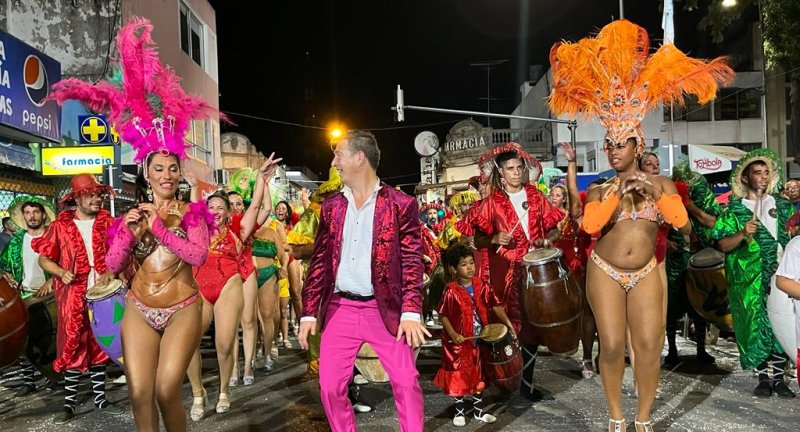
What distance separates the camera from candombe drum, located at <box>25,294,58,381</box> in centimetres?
764

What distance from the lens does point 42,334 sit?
25.5ft

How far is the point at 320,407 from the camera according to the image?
686 centimetres

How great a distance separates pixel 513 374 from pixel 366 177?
259 centimetres

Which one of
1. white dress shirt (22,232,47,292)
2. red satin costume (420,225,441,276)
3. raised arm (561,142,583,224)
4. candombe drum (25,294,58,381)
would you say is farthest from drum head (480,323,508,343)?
white dress shirt (22,232,47,292)

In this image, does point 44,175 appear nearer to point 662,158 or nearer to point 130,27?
point 130,27

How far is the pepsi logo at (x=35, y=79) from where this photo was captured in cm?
1268

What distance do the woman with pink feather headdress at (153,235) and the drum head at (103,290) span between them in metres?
1.71

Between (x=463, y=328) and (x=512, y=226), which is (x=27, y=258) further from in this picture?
(x=512, y=226)

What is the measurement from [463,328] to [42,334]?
4.75 meters

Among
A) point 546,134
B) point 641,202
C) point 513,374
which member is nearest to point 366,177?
point 641,202

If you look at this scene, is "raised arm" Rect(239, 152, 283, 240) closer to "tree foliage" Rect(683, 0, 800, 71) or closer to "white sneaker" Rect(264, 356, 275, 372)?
"white sneaker" Rect(264, 356, 275, 372)

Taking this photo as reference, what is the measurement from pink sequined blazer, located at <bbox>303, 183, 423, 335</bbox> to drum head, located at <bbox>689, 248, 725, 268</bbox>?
486cm

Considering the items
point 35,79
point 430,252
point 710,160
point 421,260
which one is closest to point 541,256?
point 421,260

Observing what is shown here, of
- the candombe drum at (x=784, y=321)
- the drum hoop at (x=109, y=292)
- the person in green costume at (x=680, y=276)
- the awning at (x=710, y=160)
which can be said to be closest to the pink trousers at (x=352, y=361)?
the drum hoop at (x=109, y=292)
